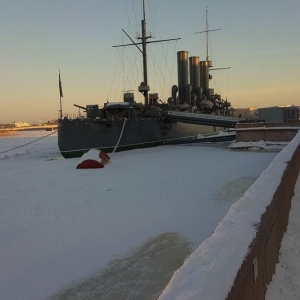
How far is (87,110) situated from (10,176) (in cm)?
1302

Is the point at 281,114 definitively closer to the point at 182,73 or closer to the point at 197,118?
the point at 182,73

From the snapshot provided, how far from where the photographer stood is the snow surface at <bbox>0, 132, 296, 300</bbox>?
451 cm

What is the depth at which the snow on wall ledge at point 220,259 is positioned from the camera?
6.93 ft

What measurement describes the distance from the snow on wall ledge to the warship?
66.1 ft

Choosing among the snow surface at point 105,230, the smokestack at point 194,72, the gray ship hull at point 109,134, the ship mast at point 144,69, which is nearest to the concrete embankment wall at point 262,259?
the snow surface at point 105,230

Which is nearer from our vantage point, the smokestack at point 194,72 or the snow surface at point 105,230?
the snow surface at point 105,230

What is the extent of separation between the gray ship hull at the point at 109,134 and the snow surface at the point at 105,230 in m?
10.5

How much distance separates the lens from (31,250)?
225 inches

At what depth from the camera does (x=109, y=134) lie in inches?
973

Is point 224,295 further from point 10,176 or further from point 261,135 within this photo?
point 261,135

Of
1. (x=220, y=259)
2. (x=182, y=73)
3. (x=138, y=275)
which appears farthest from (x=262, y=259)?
(x=182, y=73)

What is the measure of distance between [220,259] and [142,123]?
81.1 ft

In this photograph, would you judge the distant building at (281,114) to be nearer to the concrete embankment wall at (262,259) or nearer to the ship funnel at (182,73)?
the ship funnel at (182,73)

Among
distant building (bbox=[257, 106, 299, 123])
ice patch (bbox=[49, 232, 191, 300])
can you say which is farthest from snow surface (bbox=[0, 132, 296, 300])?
distant building (bbox=[257, 106, 299, 123])
